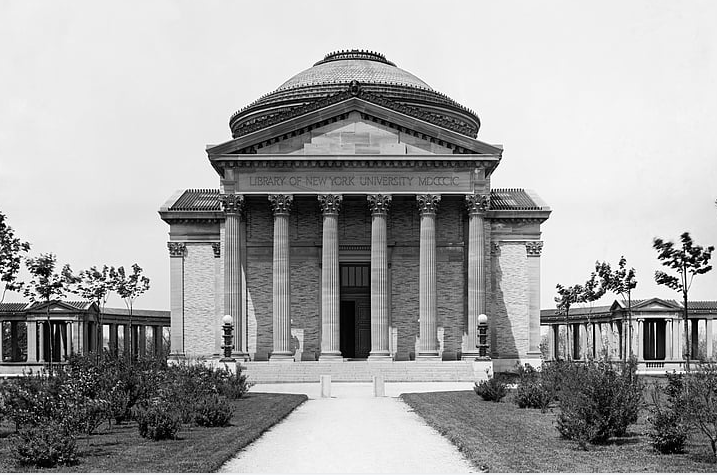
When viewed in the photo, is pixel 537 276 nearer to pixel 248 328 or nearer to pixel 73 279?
pixel 248 328

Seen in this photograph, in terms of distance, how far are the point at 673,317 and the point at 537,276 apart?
978 inches

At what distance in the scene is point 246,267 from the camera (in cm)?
6281

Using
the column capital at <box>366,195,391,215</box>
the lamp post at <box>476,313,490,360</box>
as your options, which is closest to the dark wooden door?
the column capital at <box>366,195,391,215</box>

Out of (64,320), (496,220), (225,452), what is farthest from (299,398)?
(64,320)

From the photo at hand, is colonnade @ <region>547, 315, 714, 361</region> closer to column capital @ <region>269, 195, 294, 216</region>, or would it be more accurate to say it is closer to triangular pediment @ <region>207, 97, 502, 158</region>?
triangular pediment @ <region>207, 97, 502, 158</region>

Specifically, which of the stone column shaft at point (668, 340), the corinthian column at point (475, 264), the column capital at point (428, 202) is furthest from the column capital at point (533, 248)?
the stone column shaft at point (668, 340)

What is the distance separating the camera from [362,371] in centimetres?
5566

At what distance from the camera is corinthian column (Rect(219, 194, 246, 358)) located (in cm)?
5825

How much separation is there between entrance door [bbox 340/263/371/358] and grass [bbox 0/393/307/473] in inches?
1294

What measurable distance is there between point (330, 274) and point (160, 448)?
1450 inches

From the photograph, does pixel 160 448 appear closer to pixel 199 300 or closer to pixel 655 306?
pixel 199 300

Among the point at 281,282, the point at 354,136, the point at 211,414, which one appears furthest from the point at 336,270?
the point at 211,414

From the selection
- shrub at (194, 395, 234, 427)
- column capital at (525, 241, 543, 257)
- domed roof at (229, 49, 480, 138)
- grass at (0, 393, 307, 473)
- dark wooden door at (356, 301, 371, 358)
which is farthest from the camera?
domed roof at (229, 49, 480, 138)

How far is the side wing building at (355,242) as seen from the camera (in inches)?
2308
